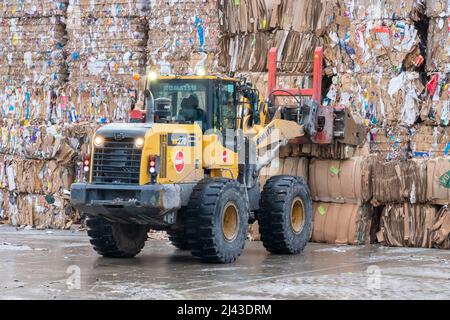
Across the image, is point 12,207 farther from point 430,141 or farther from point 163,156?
point 430,141

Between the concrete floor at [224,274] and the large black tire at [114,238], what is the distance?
0.59 feet

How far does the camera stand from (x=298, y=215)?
16750 mm

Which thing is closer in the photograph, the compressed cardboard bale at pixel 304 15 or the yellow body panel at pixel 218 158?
the yellow body panel at pixel 218 158

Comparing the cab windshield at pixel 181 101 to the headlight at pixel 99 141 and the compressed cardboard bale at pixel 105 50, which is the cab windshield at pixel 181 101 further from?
the compressed cardboard bale at pixel 105 50

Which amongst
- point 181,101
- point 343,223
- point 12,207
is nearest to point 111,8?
point 12,207

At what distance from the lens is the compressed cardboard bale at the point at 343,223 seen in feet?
58.3

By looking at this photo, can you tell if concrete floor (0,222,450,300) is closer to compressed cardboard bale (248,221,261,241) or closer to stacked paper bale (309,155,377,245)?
stacked paper bale (309,155,377,245)

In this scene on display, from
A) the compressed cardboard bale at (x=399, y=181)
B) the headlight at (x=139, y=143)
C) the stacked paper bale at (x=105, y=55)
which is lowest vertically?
the compressed cardboard bale at (x=399, y=181)

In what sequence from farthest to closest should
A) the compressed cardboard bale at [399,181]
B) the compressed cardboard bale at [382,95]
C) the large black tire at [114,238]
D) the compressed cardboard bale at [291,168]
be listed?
1. the compressed cardboard bale at [291,168]
2. the compressed cardboard bale at [382,95]
3. the compressed cardboard bale at [399,181]
4. the large black tire at [114,238]

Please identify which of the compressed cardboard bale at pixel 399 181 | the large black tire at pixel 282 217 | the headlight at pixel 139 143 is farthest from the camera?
the compressed cardboard bale at pixel 399 181

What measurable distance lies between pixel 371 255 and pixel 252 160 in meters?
2.26

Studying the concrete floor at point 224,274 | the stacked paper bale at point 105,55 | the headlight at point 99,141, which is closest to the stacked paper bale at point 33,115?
the stacked paper bale at point 105,55

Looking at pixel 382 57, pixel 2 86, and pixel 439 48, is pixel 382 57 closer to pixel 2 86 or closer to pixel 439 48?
pixel 439 48

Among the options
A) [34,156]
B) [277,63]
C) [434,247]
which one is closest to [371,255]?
[434,247]
